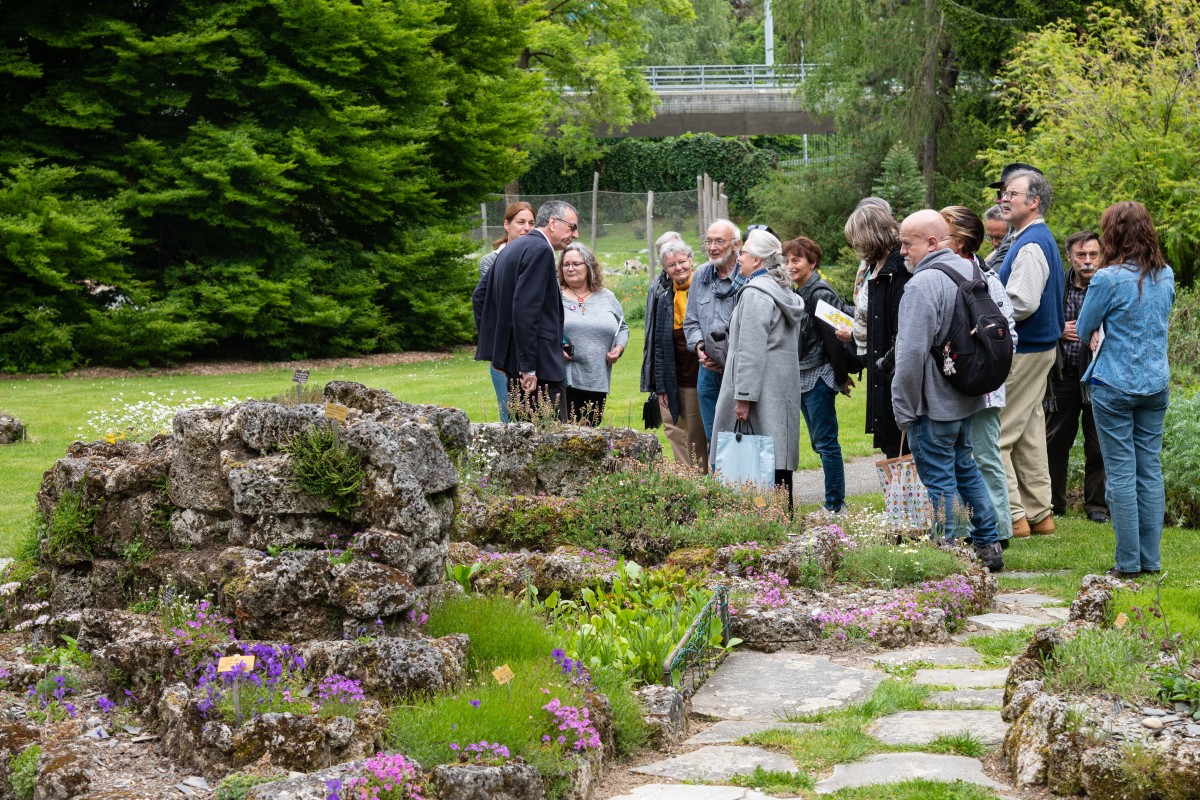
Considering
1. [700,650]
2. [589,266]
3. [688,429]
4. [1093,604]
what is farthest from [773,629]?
[589,266]

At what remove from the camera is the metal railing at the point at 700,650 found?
5.05 meters

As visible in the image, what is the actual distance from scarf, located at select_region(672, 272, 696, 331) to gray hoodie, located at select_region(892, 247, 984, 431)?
2.17 metres

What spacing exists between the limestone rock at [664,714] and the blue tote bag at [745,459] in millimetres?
2817

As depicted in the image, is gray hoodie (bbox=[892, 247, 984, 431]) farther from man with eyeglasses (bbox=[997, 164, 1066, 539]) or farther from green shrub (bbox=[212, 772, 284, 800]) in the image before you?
green shrub (bbox=[212, 772, 284, 800])

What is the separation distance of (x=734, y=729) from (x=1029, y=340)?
4225mm

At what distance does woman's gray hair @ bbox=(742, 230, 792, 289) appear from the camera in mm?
7812

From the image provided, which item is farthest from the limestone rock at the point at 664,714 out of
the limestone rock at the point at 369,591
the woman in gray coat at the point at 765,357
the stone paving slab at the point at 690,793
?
the woman in gray coat at the point at 765,357

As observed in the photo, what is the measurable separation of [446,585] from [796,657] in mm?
1605

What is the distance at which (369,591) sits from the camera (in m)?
4.72

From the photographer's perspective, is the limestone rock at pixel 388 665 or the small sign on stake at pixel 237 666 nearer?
the small sign on stake at pixel 237 666

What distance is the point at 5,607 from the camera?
5660mm

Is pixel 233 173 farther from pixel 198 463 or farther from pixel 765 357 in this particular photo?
pixel 198 463

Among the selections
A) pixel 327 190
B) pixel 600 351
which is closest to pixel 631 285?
pixel 327 190

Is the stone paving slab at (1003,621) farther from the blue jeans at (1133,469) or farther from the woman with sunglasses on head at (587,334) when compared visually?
the woman with sunglasses on head at (587,334)
